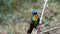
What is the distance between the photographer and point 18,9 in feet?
21.1

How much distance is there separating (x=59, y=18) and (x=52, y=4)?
778mm

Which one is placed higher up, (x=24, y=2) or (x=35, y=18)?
(x=35, y=18)

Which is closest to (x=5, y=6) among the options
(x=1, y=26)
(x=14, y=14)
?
(x=14, y=14)

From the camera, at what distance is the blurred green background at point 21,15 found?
5312 mm

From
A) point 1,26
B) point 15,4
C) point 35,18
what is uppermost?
point 35,18

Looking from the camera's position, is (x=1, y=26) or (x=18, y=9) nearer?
(x=1, y=26)

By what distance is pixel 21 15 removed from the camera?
238 inches

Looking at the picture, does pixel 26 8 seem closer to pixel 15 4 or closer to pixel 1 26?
pixel 15 4

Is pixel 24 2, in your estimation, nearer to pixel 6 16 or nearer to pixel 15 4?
pixel 15 4

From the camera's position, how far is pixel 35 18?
266 cm

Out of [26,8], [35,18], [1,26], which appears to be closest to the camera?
[35,18]

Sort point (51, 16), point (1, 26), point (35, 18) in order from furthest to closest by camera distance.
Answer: point (51, 16) < point (1, 26) < point (35, 18)

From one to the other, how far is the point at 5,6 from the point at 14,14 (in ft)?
1.39

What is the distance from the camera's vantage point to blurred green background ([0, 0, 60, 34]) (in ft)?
17.4
